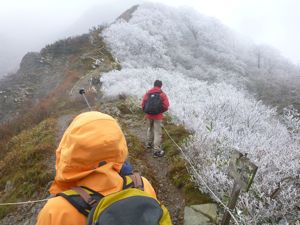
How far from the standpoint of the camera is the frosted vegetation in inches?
220

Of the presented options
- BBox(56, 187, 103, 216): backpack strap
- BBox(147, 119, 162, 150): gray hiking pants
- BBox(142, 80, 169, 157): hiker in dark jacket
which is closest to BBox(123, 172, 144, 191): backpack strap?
BBox(56, 187, 103, 216): backpack strap

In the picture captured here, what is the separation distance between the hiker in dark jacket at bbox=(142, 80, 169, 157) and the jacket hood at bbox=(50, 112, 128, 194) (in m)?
5.55

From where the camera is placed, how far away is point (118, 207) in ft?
6.23

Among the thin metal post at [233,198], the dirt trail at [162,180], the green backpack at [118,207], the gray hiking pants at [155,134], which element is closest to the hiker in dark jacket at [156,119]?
the gray hiking pants at [155,134]

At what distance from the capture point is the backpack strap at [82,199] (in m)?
2.01

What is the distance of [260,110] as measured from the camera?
14172 millimetres

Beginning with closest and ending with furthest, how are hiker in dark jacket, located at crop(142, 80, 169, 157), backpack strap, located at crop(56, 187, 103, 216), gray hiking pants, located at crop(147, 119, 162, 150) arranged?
backpack strap, located at crop(56, 187, 103, 216) < hiker in dark jacket, located at crop(142, 80, 169, 157) < gray hiking pants, located at crop(147, 119, 162, 150)

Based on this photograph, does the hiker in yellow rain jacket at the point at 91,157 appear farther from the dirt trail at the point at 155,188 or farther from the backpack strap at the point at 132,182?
the dirt trail at the point at 155,188

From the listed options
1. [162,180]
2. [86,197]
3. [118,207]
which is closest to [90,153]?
[86,197]

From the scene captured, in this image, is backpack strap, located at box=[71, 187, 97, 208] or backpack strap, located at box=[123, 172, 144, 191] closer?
backpack strap, located at box=[71, 187, 97, 208]

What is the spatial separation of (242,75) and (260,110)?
15.6 meters

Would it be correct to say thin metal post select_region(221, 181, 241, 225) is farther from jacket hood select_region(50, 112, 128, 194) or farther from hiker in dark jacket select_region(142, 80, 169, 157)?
hiker in dark jacket select_region(142, 80, 169, 157)

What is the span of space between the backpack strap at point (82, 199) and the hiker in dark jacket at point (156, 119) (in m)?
5.78

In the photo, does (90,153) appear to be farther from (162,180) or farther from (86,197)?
(162,180)
